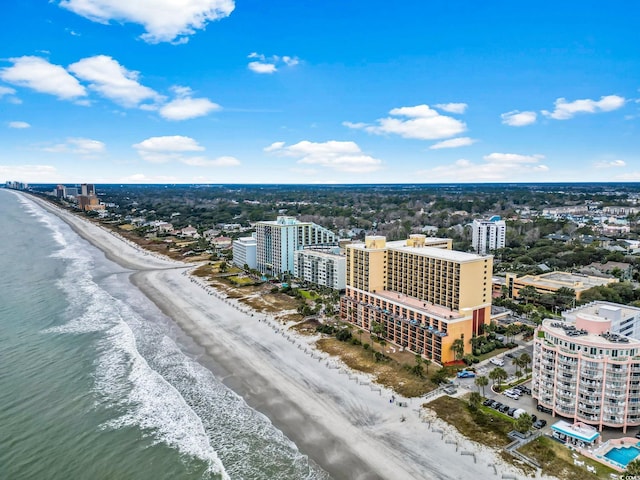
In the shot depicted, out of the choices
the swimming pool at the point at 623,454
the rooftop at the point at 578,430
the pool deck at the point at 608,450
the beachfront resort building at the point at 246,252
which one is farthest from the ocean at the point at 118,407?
the beachfront resort building at the point at 246,252

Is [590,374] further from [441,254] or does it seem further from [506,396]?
[441,254]


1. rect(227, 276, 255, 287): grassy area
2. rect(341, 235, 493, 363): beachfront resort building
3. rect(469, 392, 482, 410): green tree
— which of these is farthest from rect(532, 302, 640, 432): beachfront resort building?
rect(227, 276, 255, 287): grassy area

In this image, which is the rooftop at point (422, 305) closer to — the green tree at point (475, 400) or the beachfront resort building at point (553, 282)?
the green tree at point (475, 400)

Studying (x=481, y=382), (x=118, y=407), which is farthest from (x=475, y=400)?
(x=118, y=407)

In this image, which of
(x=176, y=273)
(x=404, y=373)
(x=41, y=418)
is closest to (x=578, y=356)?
(x=404, y=373)

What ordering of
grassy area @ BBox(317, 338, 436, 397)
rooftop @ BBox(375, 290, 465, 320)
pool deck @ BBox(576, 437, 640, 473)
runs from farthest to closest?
1. rooftop @ BBox(375, 290, 465, 320)
2. grassy area @ BBox(317, 338, 436, 397)
3. pool deck @ BBox(576, 437, 640, 473)

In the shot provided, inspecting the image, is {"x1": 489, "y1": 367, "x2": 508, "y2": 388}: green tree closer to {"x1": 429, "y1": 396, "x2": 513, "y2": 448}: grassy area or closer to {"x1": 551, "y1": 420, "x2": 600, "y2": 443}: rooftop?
{"x1": 429, "y1": 396, "x2": 513, "y2": 448}: grassy area

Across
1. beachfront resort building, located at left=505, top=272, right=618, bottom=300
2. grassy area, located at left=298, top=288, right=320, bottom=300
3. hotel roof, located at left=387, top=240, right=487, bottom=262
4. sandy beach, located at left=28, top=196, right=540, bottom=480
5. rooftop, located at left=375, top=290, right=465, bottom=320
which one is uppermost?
hotel roof, located at left=387, top=240, right=487, bottom=262
